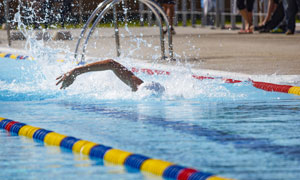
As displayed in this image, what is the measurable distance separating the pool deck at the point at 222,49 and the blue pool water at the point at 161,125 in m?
1.44

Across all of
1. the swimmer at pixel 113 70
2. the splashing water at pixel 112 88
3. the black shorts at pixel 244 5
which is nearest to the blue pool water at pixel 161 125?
the splashing water at pixel 112 88

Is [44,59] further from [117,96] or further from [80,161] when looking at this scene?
[80,161]

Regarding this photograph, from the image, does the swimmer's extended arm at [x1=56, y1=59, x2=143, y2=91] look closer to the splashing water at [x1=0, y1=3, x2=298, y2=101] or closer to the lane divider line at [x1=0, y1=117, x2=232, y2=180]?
the splashing water at [x1=0, y1=3, x2=298, y2=101]

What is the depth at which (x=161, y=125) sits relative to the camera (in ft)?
17.2

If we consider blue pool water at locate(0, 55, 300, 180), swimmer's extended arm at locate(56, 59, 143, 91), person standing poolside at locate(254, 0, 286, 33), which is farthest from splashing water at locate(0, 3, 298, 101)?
person standing poolside at locate(254, 0, 286, 33)

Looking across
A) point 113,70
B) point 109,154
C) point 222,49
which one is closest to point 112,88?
point 113,70

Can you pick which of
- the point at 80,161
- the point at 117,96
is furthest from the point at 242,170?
the point at 117,96

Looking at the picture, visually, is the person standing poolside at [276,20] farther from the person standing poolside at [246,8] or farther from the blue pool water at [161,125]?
the blue pool water at [161,125]

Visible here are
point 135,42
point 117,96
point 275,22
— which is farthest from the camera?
A: point 275,22

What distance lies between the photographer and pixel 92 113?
5977 mm

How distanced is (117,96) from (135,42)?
7.52m

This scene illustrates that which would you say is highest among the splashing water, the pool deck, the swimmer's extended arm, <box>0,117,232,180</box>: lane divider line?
the swimmer's extended arm

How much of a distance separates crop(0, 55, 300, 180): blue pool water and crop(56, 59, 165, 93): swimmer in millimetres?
128

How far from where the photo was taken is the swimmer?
6363mm
